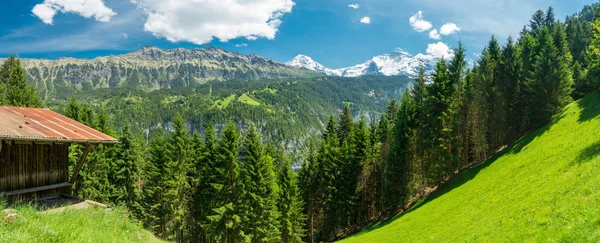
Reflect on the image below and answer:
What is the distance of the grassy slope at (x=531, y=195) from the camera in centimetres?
1259

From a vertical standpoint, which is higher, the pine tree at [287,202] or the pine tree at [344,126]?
the pine tree at [344,126]

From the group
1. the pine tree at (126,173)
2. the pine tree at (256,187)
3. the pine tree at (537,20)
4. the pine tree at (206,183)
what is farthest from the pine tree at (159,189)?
the pine tree at (537,20)

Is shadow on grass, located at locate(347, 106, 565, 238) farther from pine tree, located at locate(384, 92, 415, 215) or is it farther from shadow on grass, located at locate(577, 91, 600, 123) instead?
pine tree, located at locate(384, 92, 415, 215)

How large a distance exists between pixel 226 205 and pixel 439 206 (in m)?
23.9

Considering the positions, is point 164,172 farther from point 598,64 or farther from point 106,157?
point 598,64

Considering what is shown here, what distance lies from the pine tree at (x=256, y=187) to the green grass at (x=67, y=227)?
20909 millimetres

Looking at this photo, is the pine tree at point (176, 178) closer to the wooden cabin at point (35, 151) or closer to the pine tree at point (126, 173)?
the pine tree at point (126, 173)

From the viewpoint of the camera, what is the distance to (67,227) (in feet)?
33.3

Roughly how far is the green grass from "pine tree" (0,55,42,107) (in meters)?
36.1

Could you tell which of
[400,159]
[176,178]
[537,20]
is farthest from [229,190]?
[537,20]

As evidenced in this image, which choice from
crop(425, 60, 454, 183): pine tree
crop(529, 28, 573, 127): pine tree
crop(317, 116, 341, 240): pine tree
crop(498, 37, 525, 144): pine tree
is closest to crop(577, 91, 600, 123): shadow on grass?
crop(529, 28, 573, 127): pine tree

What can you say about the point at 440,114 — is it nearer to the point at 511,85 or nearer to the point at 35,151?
the point at 511,85

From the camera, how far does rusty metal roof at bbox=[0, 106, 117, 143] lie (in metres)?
12.9

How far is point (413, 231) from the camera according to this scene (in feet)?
95.2
